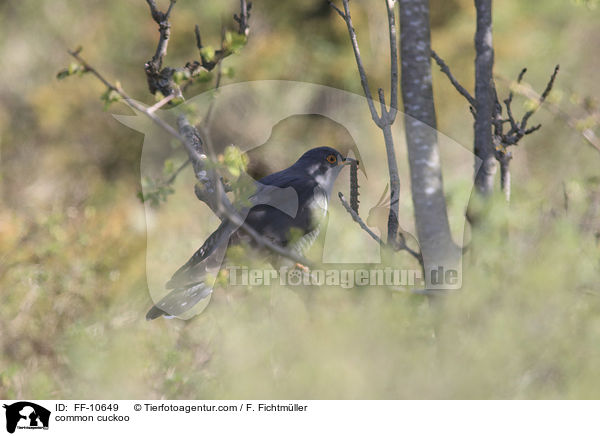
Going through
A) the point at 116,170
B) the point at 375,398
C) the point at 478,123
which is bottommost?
the point at 375,398

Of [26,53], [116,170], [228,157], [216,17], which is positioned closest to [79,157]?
[116,170]

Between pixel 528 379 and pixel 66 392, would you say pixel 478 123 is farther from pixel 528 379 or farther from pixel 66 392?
A: pixel 66 392

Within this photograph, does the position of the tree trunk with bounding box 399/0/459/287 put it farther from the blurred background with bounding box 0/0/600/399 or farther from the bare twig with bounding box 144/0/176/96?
the bare twig with bounding box 144/0/176/96

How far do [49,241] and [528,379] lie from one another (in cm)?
391

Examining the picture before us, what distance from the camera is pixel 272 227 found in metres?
2.56

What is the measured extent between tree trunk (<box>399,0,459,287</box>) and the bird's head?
1.22 feet

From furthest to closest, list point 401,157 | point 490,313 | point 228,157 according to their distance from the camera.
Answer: point 401,157 < point 490,313 < point 228,157

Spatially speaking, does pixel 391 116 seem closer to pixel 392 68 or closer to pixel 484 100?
pixel 392 68

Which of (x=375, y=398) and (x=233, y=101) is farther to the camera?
(x=233, y=101)

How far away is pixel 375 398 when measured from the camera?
1.99 metres

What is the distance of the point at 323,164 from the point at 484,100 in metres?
0.79

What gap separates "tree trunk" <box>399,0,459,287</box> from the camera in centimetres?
250
